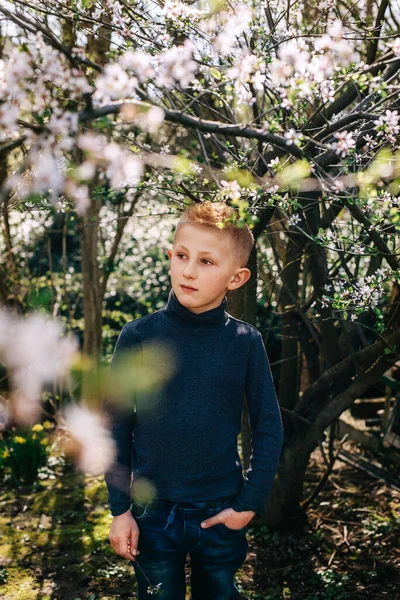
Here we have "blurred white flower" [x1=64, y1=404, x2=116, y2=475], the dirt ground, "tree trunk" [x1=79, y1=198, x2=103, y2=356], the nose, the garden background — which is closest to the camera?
the garden background

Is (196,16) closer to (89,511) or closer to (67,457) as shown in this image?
(89,511)

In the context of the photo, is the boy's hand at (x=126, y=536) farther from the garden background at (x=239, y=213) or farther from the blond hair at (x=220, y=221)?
the blond hair at (x=220, y=221)

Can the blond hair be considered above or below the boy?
above

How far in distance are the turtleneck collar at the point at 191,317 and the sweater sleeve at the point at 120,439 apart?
0.15 meters

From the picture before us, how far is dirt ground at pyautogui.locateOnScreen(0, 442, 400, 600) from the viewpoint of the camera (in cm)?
284

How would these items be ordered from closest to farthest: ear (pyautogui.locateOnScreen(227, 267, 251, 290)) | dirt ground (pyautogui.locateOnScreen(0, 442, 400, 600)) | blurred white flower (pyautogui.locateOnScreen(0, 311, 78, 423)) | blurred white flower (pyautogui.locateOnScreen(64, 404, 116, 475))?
ear (pyautogui.locateOnScreen(227, 267, 251, 290)), dirt ground (pyautogui.locateOnScreen(0, 442, 400, 600)), blurred white flower (pyautogui.locateOnScreen(64, 404, 116, 475)), blurred white flower (pyautogui.locateOnScreen(0, 311, 78, 423))

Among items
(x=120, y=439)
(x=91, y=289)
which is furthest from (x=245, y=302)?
(x=91, y=289)

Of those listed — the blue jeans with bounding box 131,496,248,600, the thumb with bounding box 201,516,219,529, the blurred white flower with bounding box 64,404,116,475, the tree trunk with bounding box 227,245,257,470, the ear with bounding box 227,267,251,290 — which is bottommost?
the blurred white flower with bounding box 64,404,116,475

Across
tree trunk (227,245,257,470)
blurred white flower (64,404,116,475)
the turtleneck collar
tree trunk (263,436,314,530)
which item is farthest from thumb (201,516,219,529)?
blurred white flower (64,404,116,475)

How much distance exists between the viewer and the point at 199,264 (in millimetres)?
1926

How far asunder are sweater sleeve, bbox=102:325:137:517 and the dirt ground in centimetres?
108

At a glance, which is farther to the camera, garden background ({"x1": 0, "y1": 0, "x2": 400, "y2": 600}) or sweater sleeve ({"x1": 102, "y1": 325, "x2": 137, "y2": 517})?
sweater sleeve ({"x1": 102, "y1": 325, "x2": 137, "y2": 517})

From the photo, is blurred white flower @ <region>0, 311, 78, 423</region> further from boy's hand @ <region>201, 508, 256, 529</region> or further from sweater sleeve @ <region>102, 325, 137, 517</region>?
boy's hand @ <region>201, 508, 256, 529</region>

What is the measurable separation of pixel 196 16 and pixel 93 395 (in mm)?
2908
